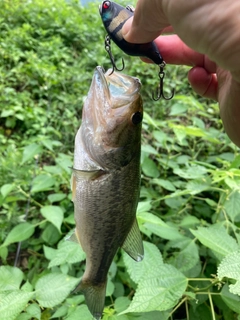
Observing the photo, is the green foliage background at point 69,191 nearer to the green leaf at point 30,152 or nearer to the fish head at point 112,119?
the green leaf at point 30,152

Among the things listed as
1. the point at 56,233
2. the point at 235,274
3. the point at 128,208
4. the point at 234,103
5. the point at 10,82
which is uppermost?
the point at 234,103

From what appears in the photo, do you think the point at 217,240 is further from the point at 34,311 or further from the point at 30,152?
the point at 30,152

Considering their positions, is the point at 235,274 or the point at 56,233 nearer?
the point at 235,274

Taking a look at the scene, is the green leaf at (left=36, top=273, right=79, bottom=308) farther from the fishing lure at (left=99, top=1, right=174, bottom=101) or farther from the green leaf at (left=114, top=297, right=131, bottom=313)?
the fishing lure at (left=99, top=1, right=174, bottom=101)

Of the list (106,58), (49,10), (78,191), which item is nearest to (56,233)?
(78,191)

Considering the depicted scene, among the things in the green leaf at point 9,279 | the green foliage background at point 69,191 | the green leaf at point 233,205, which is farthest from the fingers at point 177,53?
the green leaf at point 9,279

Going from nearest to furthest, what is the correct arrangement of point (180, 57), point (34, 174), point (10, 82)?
point (180, 57), point (34, 174), point (10, 82)

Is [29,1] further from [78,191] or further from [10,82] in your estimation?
[78,191]
